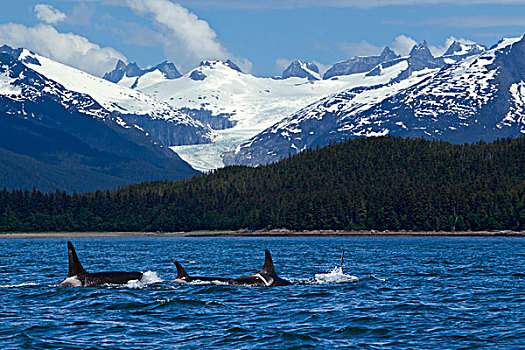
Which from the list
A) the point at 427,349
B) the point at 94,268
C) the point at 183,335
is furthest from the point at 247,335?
the point at 94,268

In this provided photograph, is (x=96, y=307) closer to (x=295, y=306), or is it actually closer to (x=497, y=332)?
(x=295, y=306)

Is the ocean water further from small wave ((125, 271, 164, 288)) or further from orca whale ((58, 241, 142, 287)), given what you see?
orca whale ((58, 241, 142, 287))

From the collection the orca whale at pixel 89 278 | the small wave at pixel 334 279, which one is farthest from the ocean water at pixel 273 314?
the orca whale at pixel 89 278

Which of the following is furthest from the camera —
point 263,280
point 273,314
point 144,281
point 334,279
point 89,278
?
point 334,279

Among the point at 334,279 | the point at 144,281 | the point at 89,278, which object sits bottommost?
the point at 334,279

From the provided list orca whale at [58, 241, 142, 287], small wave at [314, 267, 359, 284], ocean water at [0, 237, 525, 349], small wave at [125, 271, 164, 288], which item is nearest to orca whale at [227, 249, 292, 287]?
ocean water at [0, 237, 525, 349]

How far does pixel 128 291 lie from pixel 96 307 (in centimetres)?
788

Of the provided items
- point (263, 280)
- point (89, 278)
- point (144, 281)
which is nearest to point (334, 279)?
point (263, 280)

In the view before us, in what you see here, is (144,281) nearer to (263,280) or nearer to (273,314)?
(263,280)

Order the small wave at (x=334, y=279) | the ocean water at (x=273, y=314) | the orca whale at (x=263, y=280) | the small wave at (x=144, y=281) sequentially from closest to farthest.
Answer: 1. the ocean water at (x=273, y=314)
2. the orca whale at (x=263, y=280)
3. the small wave at (x=144, y=281)
4. the small wave at (x=334, y=279)

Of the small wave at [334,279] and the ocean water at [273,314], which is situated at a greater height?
the small wave at [334,279]

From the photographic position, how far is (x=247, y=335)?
146ft

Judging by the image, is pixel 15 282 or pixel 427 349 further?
pixel 15 282

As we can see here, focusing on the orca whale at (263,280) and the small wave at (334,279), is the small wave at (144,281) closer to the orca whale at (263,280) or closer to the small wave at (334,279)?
the orca whale at (263,280)
